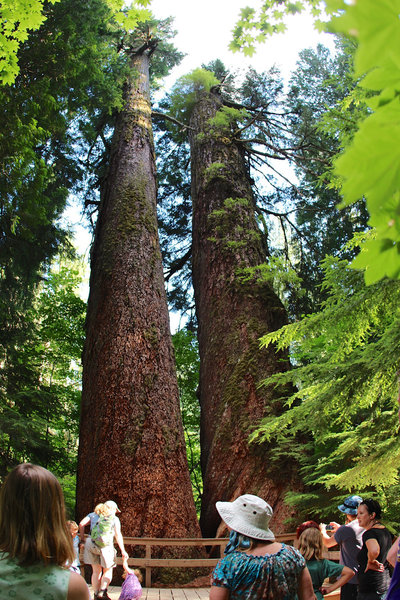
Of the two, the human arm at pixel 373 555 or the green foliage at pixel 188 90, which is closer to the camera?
the human arm at pixel 373 555

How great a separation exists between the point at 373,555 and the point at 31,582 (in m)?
2.63

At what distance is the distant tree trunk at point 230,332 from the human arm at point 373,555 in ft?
12.2

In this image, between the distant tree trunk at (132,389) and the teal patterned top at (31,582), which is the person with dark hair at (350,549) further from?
the distant tree trunk at (132,389)

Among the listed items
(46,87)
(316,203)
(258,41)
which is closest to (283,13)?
(258,41)

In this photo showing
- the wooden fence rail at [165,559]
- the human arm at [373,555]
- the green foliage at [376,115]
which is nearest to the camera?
the green foliage at [376,115]

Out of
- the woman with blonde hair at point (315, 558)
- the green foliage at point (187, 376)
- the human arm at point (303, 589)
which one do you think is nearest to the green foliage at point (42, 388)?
the green foliage at point (187, 376)

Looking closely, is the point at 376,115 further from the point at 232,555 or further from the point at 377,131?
the point at 232,555

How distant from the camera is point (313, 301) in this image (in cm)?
1280

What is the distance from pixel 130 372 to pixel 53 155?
7.38 m

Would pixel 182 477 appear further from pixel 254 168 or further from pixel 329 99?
pixel 329 99

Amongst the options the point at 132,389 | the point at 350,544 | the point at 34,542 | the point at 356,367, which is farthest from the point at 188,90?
the point at 34,542

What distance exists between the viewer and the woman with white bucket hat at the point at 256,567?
80.4 inches

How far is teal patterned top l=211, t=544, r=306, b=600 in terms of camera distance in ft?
6.68

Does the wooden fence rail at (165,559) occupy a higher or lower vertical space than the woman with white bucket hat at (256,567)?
lower
